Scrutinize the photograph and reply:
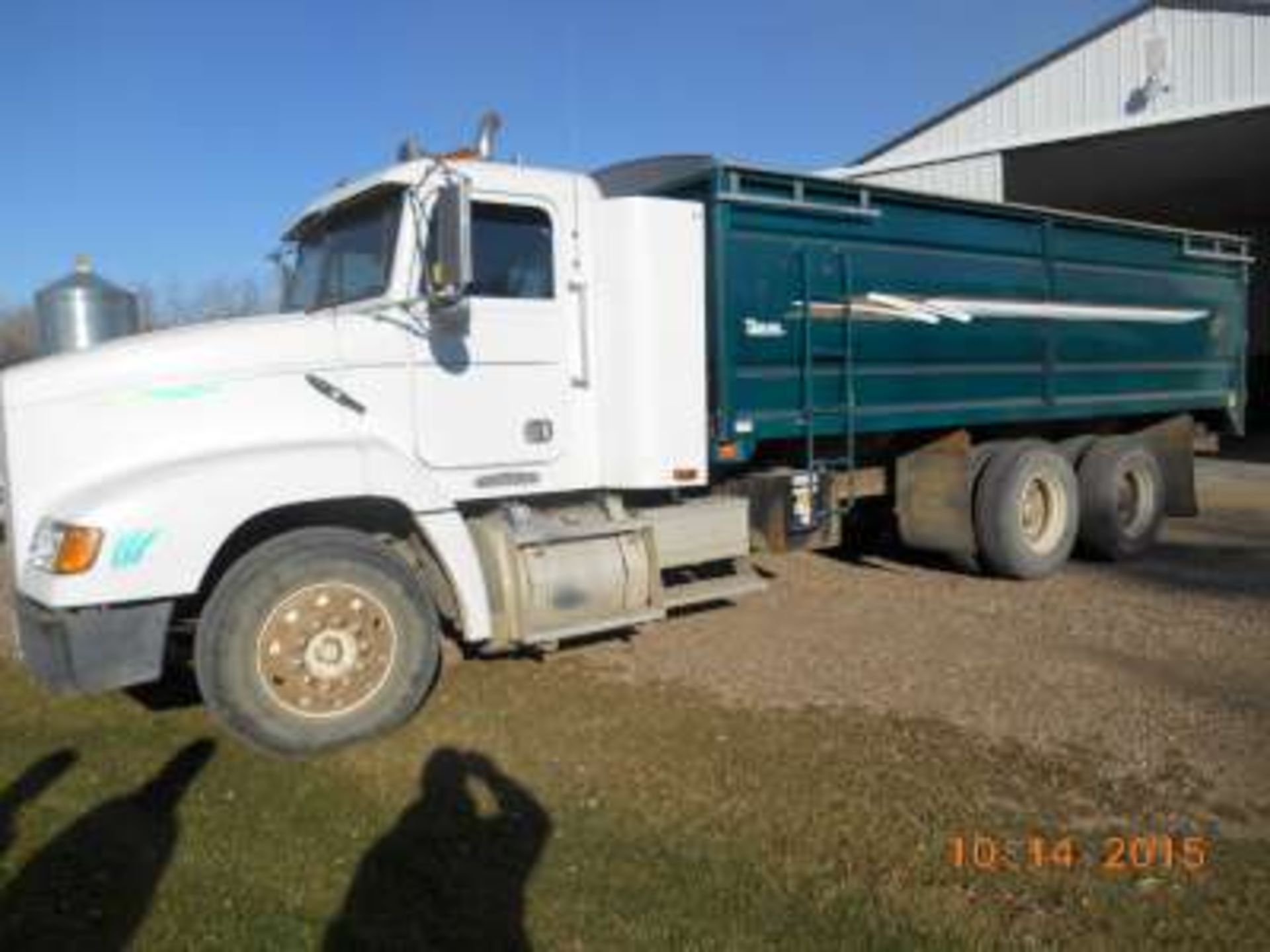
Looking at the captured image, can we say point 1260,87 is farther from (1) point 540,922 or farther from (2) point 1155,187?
(1) point 540,922

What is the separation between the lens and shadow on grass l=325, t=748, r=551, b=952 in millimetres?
3467

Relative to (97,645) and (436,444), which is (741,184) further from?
(97,645)

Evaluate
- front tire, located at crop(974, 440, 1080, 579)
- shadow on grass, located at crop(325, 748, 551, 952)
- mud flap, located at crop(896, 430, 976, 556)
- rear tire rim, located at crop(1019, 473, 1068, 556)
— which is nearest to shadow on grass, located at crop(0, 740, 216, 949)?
shadow on grass, located at crop(325, 748, 551, 952)

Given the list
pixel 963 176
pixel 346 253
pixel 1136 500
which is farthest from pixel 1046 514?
pixel 963 176

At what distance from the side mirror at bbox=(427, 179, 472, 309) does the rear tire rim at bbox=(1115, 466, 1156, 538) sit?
255 inches

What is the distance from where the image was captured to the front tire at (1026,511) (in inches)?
319

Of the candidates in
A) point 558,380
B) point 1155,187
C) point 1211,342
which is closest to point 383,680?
point 558,380

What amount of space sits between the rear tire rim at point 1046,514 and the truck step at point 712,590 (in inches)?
115

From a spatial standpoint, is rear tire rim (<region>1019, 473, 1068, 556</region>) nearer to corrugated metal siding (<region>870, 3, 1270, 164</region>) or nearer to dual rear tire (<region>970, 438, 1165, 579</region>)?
dual rear tire (<region>970, 438, 1165, 579</region>)

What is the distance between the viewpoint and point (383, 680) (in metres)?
5.26

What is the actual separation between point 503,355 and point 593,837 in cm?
267

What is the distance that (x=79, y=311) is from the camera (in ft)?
34.2

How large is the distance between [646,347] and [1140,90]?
1170 centimetres

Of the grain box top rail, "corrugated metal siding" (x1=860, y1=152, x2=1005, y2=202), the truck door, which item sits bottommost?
the truck door
